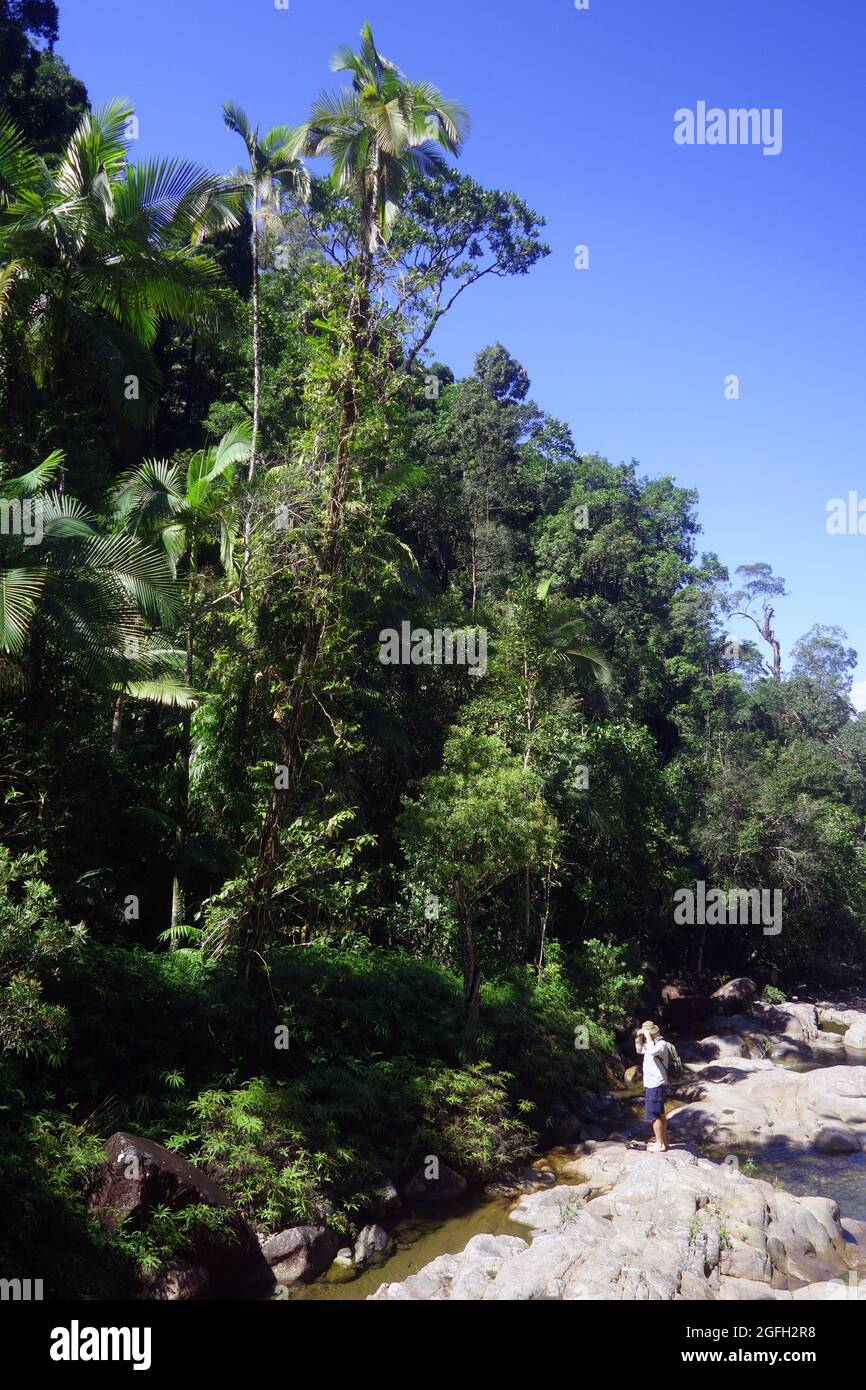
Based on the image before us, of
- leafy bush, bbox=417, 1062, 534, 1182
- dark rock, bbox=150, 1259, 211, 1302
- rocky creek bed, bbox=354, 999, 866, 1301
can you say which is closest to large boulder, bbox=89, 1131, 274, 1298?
dark rock, bbox=150, 1259, 211, 1302

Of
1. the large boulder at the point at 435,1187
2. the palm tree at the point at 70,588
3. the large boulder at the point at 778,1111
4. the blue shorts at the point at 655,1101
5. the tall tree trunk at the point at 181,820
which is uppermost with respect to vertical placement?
the palm tree at the point at 70,588

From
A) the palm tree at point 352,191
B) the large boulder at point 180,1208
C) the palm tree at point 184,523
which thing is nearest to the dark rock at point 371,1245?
the large boulder at point 180,1208

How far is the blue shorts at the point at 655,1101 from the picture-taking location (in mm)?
11887

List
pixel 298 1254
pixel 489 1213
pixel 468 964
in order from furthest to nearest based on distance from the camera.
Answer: pixel 468 964, pixel 489 1213, pixel 298 1254

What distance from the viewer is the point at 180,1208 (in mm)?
7930

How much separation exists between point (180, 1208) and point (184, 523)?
8690 mm

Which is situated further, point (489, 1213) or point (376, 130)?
point (376, 130)

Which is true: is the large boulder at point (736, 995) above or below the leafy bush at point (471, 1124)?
below

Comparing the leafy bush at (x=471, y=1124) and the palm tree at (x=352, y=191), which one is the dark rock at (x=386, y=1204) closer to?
the leafy bush at (x=471, y=1124)

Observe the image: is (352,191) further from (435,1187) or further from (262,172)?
(435,1187)

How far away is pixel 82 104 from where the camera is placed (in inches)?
1093

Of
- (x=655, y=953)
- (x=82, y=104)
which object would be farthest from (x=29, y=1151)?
(x=82, y=104)

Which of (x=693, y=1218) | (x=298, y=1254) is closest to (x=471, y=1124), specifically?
(x=693, y=1218)

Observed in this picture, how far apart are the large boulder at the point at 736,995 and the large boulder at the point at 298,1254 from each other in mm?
16410
